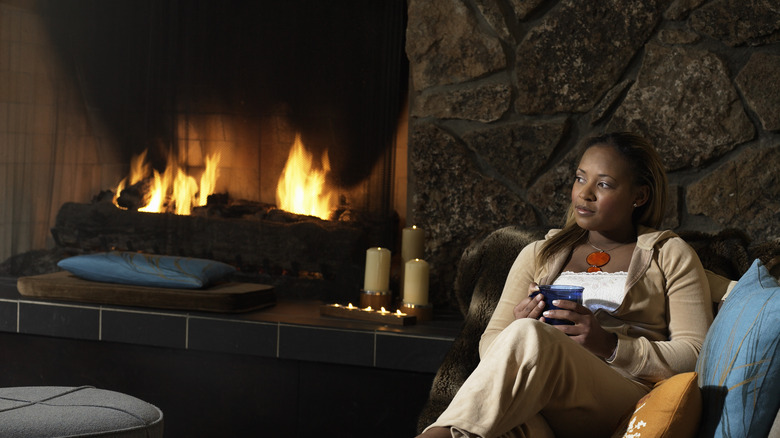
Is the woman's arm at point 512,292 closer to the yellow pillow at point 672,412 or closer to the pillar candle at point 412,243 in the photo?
the yellow pillow at point 672,412

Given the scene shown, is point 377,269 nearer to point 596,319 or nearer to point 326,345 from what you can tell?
point 326,345

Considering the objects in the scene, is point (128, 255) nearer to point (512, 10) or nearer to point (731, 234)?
point (512, 10)

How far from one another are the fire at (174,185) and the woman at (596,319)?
145 centimetres

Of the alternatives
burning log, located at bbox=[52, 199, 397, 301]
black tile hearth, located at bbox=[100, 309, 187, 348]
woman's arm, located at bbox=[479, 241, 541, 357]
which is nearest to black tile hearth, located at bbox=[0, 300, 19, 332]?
black tile hearth, located at bbox=[100, 309, 187, 348]

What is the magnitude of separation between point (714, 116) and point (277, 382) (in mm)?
1459

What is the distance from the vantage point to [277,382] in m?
2.60

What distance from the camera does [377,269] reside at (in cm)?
272

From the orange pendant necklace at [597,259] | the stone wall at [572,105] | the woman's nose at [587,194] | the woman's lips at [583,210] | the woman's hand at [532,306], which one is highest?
the stone wall at [572,105]

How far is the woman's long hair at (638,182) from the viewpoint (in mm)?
1940

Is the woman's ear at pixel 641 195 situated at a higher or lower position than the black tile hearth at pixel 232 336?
higher

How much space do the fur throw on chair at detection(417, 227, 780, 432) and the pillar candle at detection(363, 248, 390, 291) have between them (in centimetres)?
46

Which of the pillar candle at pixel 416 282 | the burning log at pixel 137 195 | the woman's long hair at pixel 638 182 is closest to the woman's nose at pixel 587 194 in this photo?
the woman's long hair at pixel 638 182

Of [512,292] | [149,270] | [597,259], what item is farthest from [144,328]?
[597,259]

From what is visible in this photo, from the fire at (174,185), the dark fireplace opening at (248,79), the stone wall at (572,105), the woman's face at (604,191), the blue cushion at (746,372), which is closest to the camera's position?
the blue cushion at (746,372)
